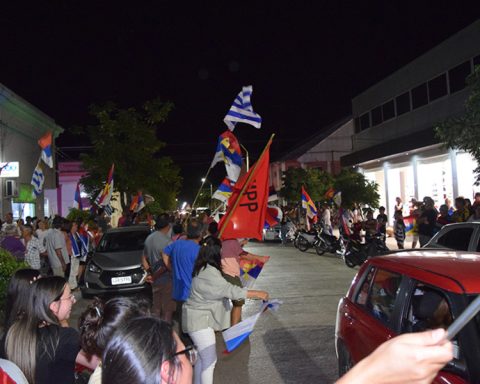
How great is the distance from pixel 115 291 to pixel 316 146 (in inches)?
1786

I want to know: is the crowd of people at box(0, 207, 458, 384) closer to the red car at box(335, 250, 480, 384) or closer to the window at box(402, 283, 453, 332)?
the red car at box(335, 250, 480, 384)

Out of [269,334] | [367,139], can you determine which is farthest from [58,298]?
[367,139]

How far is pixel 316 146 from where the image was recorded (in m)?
54.8

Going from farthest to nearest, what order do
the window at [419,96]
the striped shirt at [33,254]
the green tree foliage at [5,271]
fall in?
1. the window at [419,96]
2. the striped shirt at [33,254]
3. the green tree foliage at [5,271]

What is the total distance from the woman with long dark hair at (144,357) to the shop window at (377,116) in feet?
104

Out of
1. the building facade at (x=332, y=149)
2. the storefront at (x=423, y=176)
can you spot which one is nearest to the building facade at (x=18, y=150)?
the storefront at (x=423, y=176)

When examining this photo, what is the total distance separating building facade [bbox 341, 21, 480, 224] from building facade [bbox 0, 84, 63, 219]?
17.7 meters

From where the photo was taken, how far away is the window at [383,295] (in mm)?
4164

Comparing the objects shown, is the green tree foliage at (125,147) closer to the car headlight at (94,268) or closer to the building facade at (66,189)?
the building facade at (66,189)

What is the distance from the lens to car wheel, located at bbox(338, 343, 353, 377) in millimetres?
4603

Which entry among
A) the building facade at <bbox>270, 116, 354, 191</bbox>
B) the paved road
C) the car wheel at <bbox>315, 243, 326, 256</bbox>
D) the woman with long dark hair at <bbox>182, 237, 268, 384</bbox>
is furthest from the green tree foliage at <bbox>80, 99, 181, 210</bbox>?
the building facade at <bbox>270, 116, 354, 191</bbox>

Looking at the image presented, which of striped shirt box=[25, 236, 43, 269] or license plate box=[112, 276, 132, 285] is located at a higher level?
striped shirt box=[25, 236, 43, 269]

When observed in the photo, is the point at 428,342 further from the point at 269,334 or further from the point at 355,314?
the point at 269,334

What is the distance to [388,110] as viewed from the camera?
101 feet
